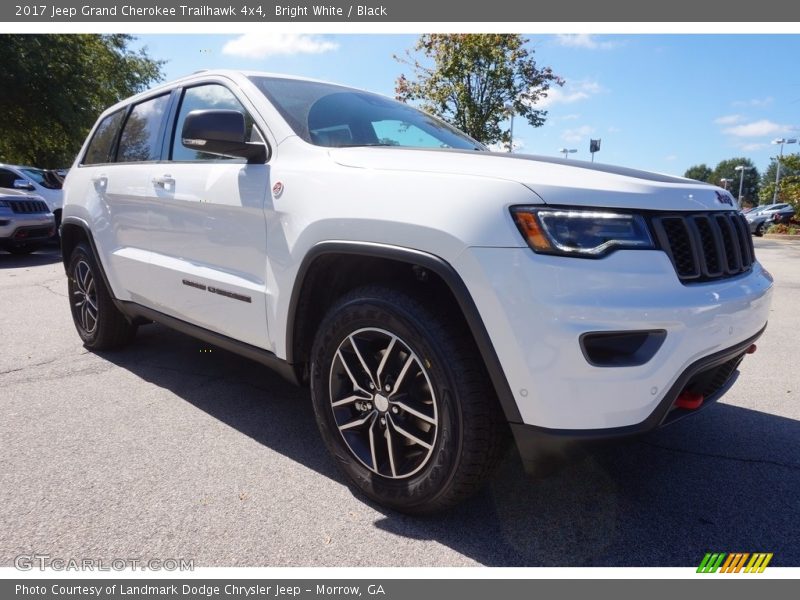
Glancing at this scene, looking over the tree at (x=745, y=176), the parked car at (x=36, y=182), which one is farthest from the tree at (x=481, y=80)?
the tree at (x=745, y=176)

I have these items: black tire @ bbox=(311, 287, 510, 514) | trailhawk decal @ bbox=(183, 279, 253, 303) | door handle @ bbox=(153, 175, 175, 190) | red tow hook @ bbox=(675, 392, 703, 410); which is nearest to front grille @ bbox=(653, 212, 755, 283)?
red tow hook @ bbox=(675, 392, 703, 410)

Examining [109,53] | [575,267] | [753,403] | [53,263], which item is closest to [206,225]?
[575,267]

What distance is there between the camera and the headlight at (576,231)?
1.69 m

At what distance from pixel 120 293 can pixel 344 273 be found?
2.14 m

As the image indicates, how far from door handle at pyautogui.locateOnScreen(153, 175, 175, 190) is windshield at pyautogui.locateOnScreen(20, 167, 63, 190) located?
11921mm

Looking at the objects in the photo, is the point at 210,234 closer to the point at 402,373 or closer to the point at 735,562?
the point at 402,373

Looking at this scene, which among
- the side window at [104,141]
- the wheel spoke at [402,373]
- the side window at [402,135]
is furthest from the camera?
the side window at [104,141]

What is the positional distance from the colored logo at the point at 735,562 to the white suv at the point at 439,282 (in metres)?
0.52

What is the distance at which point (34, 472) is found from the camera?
8.14ft

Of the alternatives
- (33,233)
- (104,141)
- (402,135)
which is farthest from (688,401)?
(33,233)

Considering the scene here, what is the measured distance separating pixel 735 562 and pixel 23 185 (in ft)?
47.2

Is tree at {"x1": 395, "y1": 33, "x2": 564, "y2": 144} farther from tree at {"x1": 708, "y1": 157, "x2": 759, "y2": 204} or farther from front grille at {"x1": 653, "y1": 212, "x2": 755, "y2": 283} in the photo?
tree at {"x1": 708, "y1": 157, "x2": 759, "y2": 204}

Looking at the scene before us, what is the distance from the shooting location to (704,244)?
1.95 metres

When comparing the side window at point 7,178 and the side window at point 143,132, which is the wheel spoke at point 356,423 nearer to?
the side window at point 143,132
